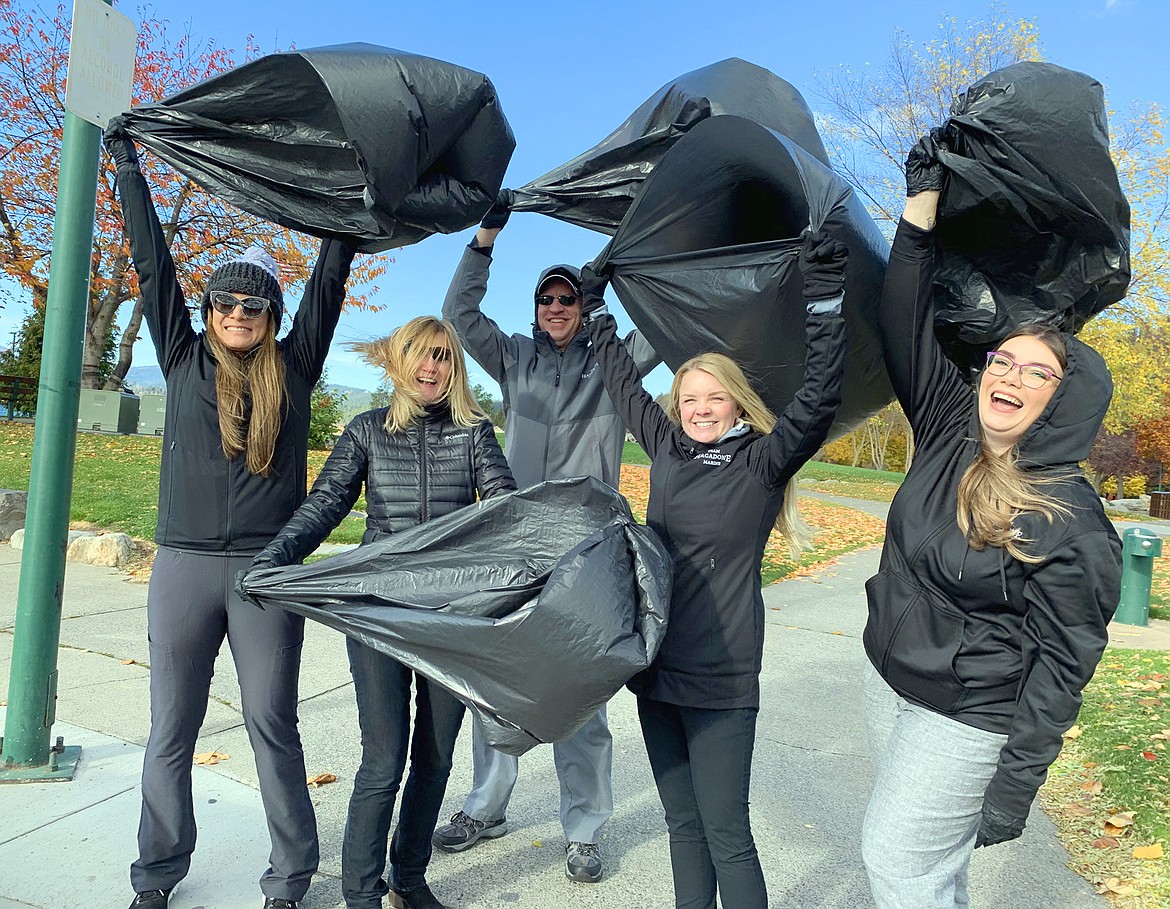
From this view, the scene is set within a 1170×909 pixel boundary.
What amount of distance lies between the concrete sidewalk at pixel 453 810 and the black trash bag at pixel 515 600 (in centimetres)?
99

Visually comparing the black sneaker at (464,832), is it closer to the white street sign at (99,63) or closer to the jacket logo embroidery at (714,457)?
the jacket logo embroidery at (714,457)

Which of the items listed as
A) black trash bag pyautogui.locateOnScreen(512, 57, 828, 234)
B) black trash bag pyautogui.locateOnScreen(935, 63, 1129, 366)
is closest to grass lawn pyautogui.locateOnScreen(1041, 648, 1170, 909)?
black trash bag pyautogui.locateOnScreen(935, 63, 1129, 366)

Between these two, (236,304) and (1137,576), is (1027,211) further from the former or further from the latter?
(1137,576)

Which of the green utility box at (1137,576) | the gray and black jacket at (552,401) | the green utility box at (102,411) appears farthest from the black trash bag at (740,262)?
the green utility box at (102,411)

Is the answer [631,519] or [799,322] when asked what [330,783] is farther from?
[799,322]

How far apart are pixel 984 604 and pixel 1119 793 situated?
90.2 inches

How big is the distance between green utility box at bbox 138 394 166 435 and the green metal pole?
1919 cm

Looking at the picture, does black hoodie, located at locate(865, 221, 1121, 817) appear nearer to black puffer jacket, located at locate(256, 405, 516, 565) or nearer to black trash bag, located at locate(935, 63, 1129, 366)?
black trash bag, located at locate(935, 63, 1129, 366)

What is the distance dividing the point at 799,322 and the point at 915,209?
1.64 feet

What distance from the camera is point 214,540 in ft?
8.10

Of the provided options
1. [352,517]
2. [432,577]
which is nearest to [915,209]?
[432,577]

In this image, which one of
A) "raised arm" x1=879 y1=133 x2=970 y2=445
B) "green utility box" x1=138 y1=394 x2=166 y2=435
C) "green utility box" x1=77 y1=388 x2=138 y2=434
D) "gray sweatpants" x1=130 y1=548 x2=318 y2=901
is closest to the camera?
"raised arm" x1=879 y1=133 x2=970 y2=445

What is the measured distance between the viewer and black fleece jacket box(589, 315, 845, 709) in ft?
Result: 7.11

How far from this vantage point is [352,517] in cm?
1023
